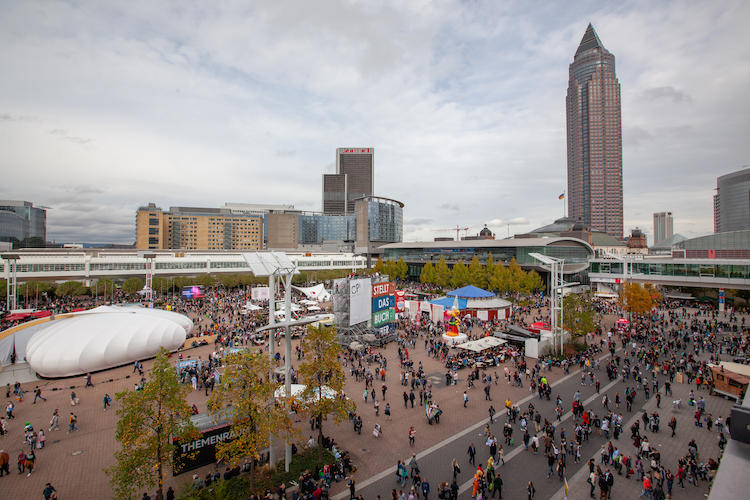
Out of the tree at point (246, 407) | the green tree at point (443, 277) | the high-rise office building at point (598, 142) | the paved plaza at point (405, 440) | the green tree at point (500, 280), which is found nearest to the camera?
the tree at point (246, 407)

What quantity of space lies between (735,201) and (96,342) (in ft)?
654

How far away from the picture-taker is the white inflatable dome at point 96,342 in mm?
23062

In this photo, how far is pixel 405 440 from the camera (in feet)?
51.8

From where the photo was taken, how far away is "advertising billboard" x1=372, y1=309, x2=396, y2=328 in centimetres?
3200

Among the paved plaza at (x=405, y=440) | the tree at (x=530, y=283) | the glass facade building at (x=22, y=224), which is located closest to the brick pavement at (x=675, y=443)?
the paved plaza at (x=405, y=440)

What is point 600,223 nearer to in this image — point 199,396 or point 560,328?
point 560,328

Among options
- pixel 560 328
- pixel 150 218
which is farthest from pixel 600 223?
pixel 150 218

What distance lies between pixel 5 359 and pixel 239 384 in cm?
2634

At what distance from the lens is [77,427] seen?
1688 centimetres

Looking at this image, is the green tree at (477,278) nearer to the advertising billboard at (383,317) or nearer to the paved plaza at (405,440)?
the advertising billboard at (383,317)

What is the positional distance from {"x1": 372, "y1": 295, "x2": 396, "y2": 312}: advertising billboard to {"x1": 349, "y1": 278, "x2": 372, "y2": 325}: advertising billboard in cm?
57

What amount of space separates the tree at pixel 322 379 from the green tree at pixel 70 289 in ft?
176

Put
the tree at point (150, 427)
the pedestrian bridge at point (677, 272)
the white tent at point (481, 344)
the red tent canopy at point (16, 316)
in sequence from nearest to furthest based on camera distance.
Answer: the tree at point (150, 427) < the white tent at point (481, 344) < the red tent canopy at point (16, 316) < the pedestrian bridge at point (677, 272)

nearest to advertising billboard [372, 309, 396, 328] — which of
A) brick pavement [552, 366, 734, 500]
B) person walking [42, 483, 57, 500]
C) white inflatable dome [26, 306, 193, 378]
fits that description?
white inflatable dome [26, 306, 193, 378]
